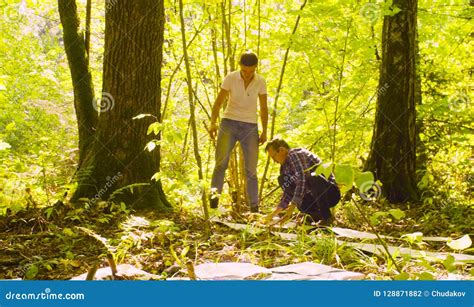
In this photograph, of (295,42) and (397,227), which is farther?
(295,42)

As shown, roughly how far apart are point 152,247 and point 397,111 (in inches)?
163

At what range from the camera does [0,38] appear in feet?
41.6

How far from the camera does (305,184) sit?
468cm

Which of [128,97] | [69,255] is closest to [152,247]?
[69,255]

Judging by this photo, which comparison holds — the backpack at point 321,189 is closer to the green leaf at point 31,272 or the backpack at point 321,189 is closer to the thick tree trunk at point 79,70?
the green leaf at point 31,272

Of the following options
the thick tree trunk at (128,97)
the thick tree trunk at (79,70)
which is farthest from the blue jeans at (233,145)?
the thick tree trunk at (79,70)

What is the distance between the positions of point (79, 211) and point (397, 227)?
10.0 ft

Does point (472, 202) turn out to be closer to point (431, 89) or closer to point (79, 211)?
point (431, 89)

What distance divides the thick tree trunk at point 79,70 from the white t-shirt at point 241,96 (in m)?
2.06

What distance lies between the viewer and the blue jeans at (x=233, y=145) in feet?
16.6

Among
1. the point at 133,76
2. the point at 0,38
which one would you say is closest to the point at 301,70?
the point at 133,76

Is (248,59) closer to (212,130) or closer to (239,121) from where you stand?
(239,121)

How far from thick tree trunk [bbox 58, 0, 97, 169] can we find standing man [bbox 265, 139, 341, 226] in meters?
2.69

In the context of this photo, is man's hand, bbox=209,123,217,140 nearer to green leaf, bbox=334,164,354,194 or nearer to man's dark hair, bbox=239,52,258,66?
man's dark hair, bbox=239,52,258,66
